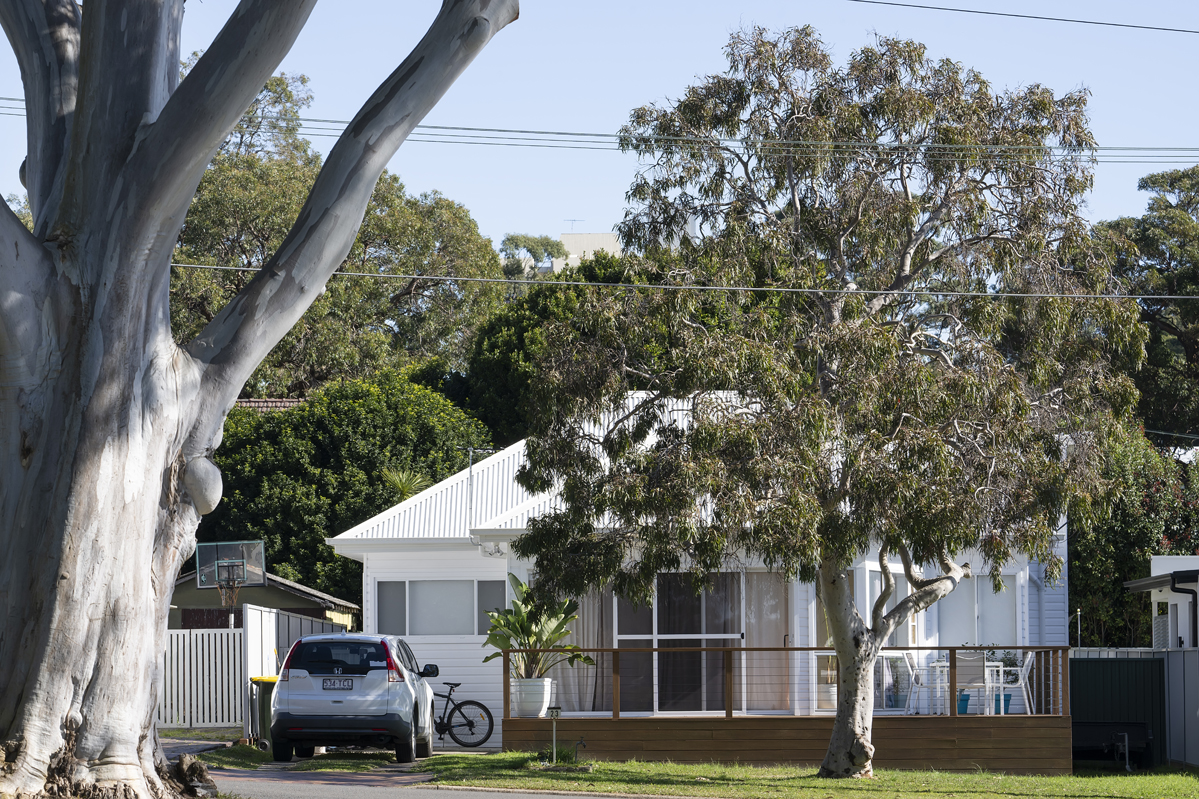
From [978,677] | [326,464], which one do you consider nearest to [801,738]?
[978,677]

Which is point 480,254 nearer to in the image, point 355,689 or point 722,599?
point 722,599

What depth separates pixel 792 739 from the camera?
1780 centimetres

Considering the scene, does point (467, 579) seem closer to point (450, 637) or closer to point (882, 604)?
point (450, 637)

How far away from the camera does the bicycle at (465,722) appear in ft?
67.5

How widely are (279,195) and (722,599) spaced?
23592 mm

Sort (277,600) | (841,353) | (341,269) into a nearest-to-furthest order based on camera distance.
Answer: (841,353) → (277,600) → (341,269)

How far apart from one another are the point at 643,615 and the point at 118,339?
1367 cm

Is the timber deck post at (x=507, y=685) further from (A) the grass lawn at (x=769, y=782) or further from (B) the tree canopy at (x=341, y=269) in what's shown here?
(B) the tree canopy at (x=341, y=269)

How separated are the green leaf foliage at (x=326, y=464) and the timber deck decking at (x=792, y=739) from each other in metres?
15.0

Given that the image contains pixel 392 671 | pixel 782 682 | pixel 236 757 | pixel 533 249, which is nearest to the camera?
pixel 392 671

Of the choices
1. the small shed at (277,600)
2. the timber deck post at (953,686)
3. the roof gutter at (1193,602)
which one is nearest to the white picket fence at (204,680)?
the small shed at (277,600)

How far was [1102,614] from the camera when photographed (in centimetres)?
2741

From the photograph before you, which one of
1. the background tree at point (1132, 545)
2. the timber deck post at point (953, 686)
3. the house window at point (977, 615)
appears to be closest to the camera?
the timber deck post at point (953, 686)

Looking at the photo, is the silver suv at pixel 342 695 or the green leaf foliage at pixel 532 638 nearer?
the silver suv at pixel 342 695
